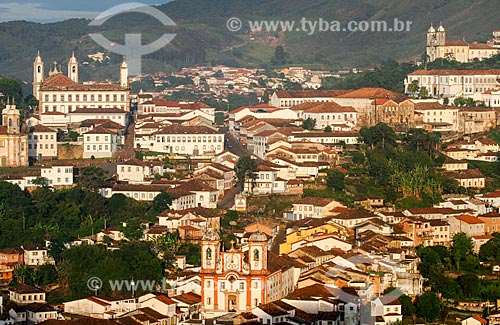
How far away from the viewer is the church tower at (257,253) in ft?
131

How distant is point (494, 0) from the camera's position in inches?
4847

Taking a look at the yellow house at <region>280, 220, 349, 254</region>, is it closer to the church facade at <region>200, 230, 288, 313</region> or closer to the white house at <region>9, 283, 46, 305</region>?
the church facade at <region>200, 230, 288, 313</region>

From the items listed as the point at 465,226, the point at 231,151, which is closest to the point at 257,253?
the point at 465,226

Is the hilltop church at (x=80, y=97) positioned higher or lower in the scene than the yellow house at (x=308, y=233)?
higher

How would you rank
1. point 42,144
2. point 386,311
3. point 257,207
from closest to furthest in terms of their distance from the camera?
point 386,311, point 257,207, point 42,144

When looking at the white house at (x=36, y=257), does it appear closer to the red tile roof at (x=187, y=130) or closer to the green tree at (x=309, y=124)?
the red tile roof at (x=187, y=130)

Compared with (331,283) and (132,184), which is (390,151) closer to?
(132,184)

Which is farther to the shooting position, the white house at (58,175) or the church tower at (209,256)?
the white house at (58,175)

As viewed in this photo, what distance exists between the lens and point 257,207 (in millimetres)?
51094

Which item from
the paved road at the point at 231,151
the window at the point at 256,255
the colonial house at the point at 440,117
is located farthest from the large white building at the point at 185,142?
the window at the point at 256,255

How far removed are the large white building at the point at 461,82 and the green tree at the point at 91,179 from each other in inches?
808

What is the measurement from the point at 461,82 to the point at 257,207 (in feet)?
61.9

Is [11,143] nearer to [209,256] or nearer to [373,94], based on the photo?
[209,256]

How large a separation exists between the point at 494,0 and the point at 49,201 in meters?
78.6
